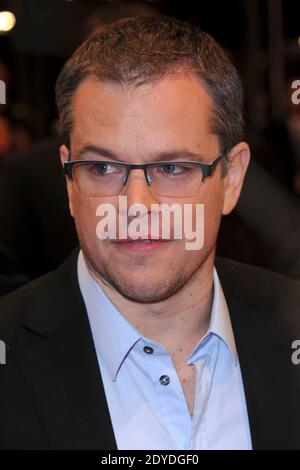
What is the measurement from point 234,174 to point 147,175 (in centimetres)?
19

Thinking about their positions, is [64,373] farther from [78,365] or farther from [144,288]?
[144,288]

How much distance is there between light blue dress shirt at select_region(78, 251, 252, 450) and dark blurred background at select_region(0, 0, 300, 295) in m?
0.18

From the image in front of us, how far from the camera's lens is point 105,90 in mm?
975

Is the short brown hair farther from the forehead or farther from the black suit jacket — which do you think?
the black suit jacket

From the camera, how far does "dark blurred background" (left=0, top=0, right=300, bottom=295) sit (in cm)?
119

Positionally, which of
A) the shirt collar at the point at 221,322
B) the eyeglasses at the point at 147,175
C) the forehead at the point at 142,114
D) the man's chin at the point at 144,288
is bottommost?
the shirt collar at the point at 221,322

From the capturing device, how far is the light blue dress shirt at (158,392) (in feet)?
3.34

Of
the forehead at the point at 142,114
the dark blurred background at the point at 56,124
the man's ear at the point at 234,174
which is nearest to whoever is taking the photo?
the forehead at the point at 142,114

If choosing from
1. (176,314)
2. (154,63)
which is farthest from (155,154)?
(176,314)

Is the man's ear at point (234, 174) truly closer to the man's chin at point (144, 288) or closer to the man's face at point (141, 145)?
the man's face at point (141, 145)

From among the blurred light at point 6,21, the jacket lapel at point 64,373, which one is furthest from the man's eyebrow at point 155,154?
the blurred light at point 6,21

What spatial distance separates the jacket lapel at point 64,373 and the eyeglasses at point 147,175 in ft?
0.64

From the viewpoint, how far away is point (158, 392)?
1.04m

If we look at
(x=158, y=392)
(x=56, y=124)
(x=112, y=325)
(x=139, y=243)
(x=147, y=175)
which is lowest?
(x=158, y=392)
